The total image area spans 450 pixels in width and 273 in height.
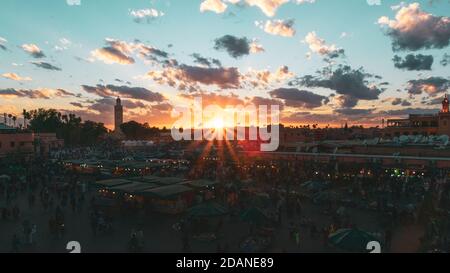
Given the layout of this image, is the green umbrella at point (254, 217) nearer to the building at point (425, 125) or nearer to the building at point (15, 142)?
the building at point (15, 142)

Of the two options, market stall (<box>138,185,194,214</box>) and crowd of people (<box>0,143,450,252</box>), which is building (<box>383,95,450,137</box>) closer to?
crowd of people (<box>0,143,450,252</box>)

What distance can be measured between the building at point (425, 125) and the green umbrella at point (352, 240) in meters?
56.5

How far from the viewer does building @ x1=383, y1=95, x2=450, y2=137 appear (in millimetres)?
59125

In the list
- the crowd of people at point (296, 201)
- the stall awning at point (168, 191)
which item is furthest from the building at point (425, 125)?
the stall awning at point (168, 191)

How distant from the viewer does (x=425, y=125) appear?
213 feet

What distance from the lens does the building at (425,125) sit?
5912 centimetres

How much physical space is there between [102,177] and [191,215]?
665 inches

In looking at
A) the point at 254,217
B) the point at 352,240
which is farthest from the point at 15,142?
the point at 352,240

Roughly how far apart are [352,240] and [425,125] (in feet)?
207

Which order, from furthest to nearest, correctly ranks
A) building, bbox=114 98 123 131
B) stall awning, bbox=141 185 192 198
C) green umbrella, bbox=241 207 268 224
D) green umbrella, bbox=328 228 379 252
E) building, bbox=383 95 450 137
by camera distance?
1. building, bbox=114 98 123 131
2. building, bbox=383 95 450 137
3. stall awning, bbox=141 185 192 198
4. green umbrella, bbox=241 207 268 224
5. green umbrella, bbox=328 228 379 252

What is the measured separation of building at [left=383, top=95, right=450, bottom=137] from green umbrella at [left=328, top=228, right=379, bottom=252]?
185ft

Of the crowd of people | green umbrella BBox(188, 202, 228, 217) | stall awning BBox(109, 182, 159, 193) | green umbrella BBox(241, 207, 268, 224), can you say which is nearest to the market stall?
stall awning BBox(109, 182, 159, 193)
